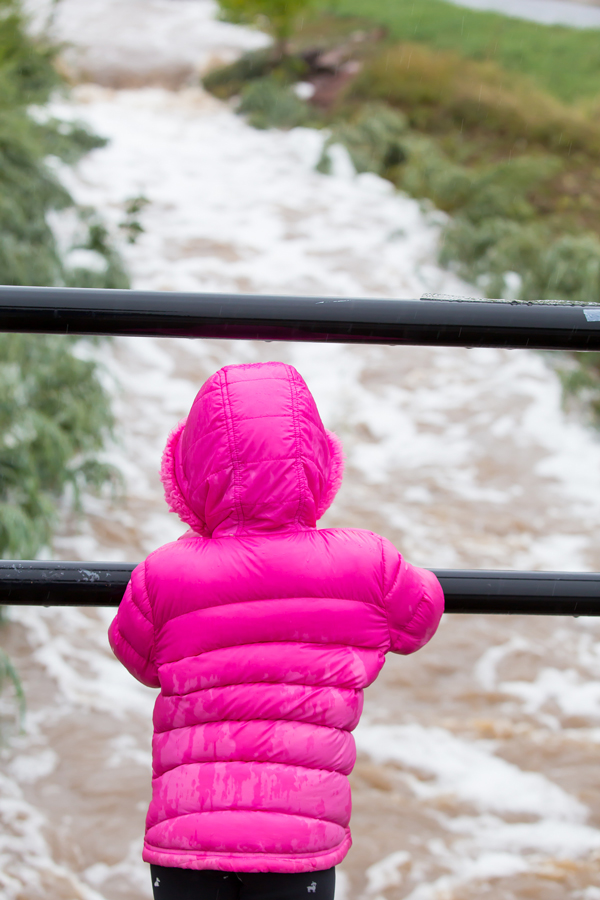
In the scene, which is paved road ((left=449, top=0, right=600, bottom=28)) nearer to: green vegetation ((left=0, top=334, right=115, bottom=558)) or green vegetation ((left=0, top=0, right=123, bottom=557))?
green vegetation ((left=0, top=0, right=123, bottom=557))

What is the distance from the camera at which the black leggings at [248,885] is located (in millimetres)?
1005

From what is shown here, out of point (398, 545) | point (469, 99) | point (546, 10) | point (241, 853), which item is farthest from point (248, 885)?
point (546, 10)

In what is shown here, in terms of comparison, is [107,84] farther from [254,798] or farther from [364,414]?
[254,798]

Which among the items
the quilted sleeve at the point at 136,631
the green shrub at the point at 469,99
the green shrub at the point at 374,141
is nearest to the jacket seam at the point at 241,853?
the quilted sleeve at the point at 136,631

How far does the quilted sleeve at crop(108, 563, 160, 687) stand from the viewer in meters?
0.97

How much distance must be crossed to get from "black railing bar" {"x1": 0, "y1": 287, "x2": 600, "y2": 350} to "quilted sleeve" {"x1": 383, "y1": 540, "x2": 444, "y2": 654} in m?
0.26

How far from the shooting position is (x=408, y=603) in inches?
38.7

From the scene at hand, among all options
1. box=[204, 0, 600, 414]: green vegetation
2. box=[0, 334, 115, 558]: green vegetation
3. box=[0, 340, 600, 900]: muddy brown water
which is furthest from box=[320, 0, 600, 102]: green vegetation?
box=[0, 334, 115, 558]: green vegetation

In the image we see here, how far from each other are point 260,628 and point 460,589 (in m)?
0.24

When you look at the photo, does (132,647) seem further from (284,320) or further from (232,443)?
(284,320)

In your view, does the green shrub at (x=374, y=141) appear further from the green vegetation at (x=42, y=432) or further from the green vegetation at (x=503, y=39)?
the green vegetation at (x=42, y=432)

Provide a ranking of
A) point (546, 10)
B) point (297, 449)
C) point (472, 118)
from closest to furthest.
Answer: point (297, 449)
point (472, 118)
point (546, 10)

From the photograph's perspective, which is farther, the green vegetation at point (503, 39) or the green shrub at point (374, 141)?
the green vegetation at point (503, 39)

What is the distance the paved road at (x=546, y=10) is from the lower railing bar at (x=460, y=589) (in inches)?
597
